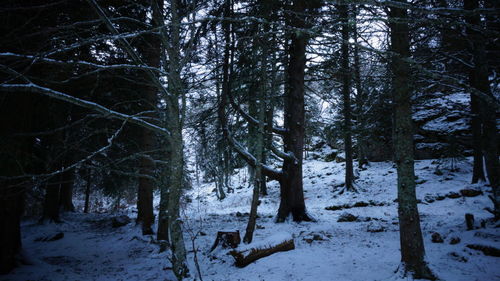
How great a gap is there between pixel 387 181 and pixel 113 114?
15994mm

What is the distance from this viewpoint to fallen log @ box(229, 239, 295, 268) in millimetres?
5383

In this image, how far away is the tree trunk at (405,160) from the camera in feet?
13.2

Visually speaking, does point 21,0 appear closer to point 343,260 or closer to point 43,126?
point 43,126

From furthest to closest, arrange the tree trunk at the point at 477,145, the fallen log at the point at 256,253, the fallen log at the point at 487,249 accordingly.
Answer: the tree trunk at the point at 477,145 → the fallen log at the point at 256,253 → the fallen log at the point at 487,249

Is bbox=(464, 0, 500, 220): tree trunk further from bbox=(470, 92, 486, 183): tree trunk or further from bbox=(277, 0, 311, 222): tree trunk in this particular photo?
bbox=(277, 0, 311, 222): tree trunk

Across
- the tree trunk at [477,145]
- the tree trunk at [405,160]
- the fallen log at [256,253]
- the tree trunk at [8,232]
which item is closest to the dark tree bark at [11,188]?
the tree trunk at [8,232]

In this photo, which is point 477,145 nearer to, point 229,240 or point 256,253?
point 256,253

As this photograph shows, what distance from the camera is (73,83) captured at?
6266 mm

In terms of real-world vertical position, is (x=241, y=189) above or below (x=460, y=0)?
below

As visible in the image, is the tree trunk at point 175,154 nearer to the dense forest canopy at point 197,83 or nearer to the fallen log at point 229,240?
the dense forest canopy at point 197,83

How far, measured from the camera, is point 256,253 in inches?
218

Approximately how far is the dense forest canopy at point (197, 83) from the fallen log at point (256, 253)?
892mm

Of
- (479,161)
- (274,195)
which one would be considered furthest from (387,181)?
(274,195)

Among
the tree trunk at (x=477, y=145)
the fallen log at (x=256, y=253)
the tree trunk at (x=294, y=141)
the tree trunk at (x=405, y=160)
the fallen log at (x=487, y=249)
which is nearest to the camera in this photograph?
the tree trunk at (x=405, y=160)
